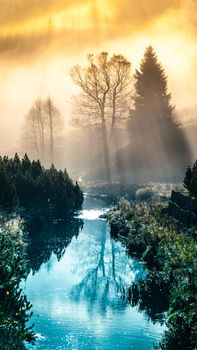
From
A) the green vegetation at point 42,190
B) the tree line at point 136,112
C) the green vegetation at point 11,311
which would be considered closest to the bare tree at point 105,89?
the tree line at point 136,112

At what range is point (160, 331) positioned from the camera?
1304 centimetres

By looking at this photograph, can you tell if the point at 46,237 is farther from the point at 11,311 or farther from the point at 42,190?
the point at 11,311

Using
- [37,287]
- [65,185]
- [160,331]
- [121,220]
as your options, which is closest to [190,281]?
[160,331]

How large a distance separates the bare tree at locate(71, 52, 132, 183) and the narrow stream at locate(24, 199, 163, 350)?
3631 cm

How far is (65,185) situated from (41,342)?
28.6 meters

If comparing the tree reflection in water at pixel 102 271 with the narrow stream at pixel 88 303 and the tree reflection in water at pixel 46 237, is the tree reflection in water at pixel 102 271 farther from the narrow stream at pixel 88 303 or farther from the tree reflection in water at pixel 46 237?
the tree reflection in water at pixel 46 237

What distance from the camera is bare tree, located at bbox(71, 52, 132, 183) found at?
195ft

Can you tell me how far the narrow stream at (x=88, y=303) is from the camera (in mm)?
12469

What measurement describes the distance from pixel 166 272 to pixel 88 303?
299 centimetres

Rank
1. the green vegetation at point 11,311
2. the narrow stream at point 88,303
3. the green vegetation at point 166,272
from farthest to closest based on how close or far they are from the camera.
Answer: the narrow stream at point 88,303, the green vegetation at point 166,272, the green vegetation at point 11,311

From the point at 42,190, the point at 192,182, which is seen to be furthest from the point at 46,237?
the point at 192,182

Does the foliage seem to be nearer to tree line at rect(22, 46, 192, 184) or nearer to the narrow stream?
the narrow stream

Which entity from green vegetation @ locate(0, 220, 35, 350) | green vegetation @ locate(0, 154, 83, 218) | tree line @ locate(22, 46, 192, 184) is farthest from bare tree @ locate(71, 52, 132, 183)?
green vegetation @ locate(0, 220, 35, 350)

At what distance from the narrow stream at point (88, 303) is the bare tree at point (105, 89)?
36310 millimetres
